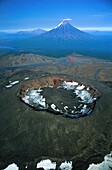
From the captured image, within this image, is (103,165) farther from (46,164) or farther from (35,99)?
(35,99)

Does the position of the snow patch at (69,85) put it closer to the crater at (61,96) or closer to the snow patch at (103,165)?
the crater at (61,96)

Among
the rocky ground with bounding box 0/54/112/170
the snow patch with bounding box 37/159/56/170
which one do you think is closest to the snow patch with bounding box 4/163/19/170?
the rocky ground with bounding box 0/54/112/170

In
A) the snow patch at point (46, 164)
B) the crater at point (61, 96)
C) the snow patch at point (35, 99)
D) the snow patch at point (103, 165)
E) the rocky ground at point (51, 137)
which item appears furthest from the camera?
the snow patch at point (35, 99)

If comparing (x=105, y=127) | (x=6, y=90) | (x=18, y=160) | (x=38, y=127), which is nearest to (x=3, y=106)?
(x=6, y=90)

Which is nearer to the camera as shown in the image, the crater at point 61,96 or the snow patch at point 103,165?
the snow patch at point 103,165

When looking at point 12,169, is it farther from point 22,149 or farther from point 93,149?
point 93,149

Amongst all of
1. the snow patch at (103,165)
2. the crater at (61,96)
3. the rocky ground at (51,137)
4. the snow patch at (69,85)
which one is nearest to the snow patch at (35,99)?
the crater at (61,96)

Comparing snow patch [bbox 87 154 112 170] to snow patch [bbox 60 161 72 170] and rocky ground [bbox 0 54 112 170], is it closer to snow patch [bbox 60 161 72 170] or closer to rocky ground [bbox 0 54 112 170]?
rocky ground [bbox 0 54 112 170]

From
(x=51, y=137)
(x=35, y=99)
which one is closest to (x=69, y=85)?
(x=35, y=99)
